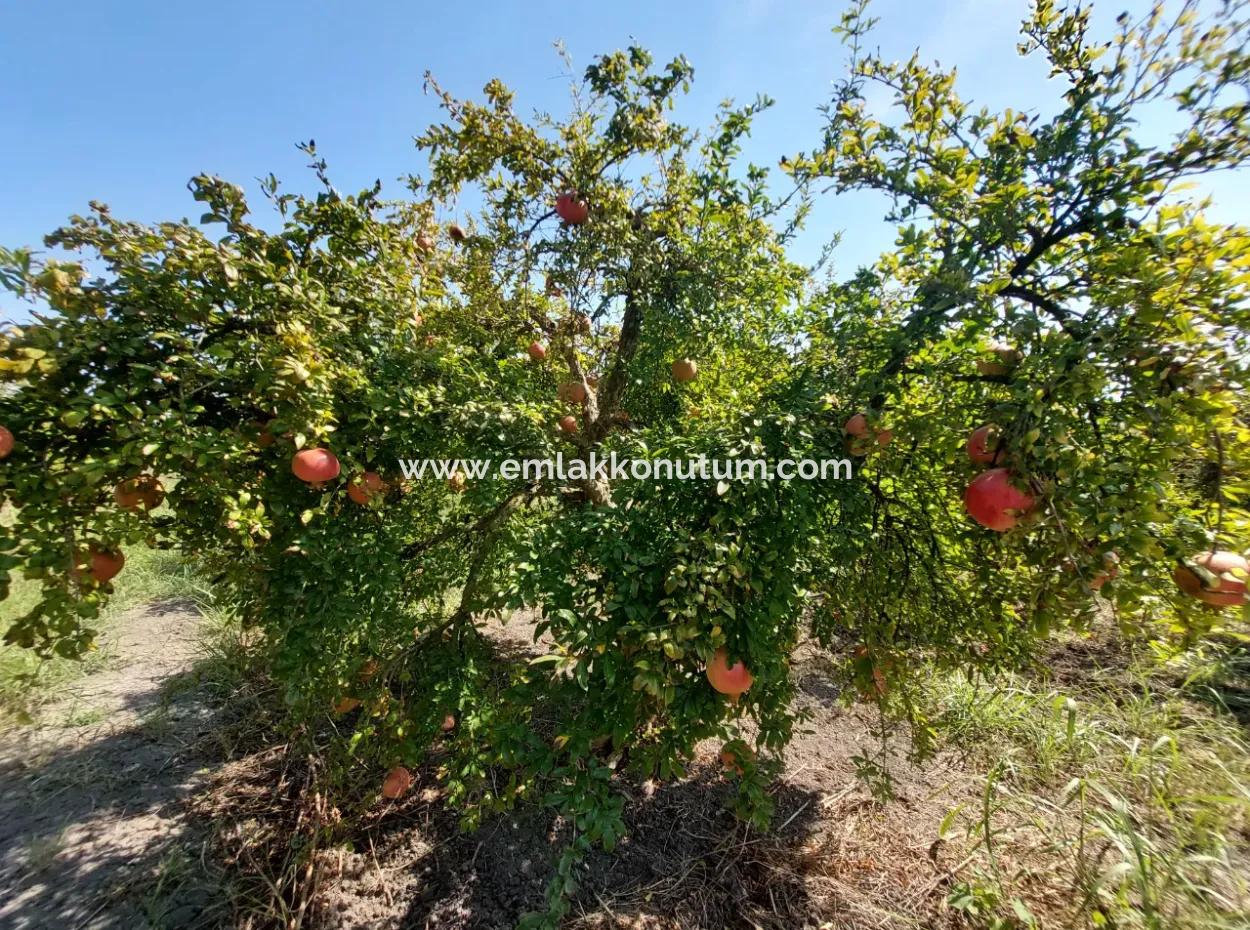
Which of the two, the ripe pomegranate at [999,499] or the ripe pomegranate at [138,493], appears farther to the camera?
the ripe pomegranate at [138,493]

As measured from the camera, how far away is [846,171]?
1.46 m

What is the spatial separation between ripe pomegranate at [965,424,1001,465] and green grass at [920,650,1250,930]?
119 cm

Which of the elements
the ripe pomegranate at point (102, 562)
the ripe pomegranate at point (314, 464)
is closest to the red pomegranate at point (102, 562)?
the ripe pomegranate at point (102, 562)

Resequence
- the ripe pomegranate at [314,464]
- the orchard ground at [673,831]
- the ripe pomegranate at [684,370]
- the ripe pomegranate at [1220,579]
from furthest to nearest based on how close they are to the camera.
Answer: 1. the ripe pomegranate at [684,370]
2. the orchard ground at [673,831]
3. the ripe pomegranate at [314,464]
4. the ripe pomegranate at [1220,579]

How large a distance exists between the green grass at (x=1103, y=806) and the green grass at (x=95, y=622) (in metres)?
3.62

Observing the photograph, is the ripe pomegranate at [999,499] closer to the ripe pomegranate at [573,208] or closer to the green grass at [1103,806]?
the green grass at [1103,806]

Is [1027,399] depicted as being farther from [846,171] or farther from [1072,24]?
[1072,24]

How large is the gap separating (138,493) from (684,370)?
1.99 meters

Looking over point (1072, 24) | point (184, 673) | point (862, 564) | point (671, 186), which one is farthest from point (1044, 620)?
point (184, 673)

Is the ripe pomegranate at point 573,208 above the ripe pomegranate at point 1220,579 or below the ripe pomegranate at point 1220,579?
above

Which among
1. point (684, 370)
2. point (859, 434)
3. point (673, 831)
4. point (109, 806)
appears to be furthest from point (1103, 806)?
point (109, 806)

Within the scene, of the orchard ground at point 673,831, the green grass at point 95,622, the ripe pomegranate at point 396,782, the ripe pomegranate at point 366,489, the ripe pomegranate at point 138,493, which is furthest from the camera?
the green grass at point 95,622

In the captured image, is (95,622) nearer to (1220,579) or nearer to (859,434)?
(859,434)

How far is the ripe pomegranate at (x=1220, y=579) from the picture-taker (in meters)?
0.96
